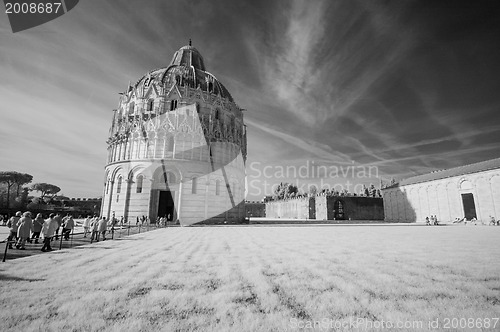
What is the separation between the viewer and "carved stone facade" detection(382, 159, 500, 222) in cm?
4016

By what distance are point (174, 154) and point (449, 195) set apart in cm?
5078

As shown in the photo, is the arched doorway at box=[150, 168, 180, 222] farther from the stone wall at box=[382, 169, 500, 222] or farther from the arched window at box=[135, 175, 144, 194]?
the stone wall at box=[382, 169, 500, 222]

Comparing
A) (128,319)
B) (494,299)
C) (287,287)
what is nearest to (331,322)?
(287,287)

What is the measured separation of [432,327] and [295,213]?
233 ft

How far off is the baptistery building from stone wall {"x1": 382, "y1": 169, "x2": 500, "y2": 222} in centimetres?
3952

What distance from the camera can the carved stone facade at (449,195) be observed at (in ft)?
132

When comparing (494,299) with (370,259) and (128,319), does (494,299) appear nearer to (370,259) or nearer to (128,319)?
(370,259)

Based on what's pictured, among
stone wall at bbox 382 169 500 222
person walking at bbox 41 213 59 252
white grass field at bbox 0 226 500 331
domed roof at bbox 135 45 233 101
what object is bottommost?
white grass field at bbox 0 226 500 331

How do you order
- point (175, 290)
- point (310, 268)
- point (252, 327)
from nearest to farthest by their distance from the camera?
1. point (252, 327)
2. point (175, 290)
3. point (310, 268)

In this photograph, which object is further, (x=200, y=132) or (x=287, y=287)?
(x=200, y=132)

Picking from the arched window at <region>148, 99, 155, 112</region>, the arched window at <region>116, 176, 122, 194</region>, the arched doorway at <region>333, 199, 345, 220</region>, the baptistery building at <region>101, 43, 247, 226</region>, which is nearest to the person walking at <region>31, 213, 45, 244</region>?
the baptistery building at <region>101, 43, 247, 226</region>

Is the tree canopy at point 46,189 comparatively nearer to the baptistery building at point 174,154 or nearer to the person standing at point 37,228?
the baptistery building at point 174,154

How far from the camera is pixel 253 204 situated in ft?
312

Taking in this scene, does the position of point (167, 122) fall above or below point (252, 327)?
above
